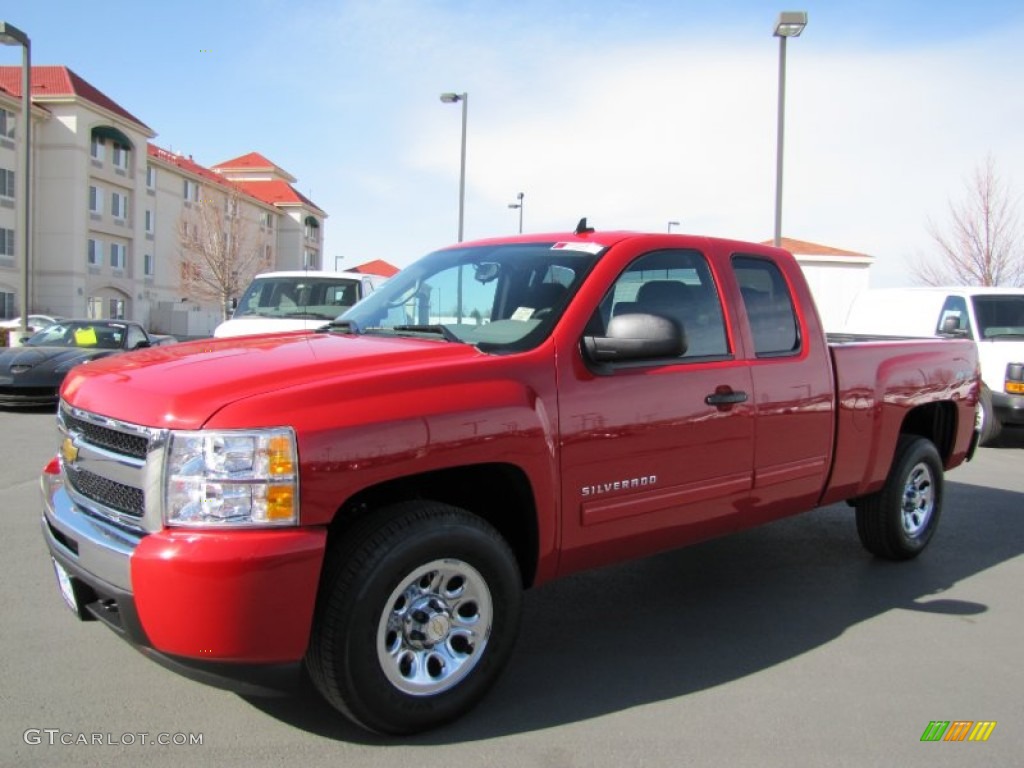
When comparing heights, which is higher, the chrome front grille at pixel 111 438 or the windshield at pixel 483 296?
the windshield at pixel 483 296

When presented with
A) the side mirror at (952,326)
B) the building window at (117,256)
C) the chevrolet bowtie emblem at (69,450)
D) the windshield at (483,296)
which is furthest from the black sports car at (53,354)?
the building window at (117,256)

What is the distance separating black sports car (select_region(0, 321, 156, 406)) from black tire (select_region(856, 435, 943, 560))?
9161 mm

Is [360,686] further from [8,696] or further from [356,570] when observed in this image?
[8,696]

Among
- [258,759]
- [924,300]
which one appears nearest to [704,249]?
[258,759]

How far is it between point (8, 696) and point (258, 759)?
115 centimetres

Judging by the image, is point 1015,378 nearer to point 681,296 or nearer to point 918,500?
point 918,500

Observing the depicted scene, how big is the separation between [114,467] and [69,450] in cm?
48

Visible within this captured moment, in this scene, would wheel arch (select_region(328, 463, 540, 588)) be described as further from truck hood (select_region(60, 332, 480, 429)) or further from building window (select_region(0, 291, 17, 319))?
building window (select_region(0, 291, 17, 319))

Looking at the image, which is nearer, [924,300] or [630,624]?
[630,624]

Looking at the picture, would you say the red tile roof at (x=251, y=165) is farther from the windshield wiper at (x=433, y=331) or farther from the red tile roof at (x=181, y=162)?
the windshield wiper at (x=433, y=331)

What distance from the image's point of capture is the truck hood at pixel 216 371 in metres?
2.74

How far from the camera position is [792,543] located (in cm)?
600

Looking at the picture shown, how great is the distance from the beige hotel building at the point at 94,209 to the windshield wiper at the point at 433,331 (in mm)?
45463

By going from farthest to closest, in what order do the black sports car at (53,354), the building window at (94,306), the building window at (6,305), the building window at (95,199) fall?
the building window at (94,306), the building window at (95,199), the building window at (6,305), the black sports car at (53,354)
